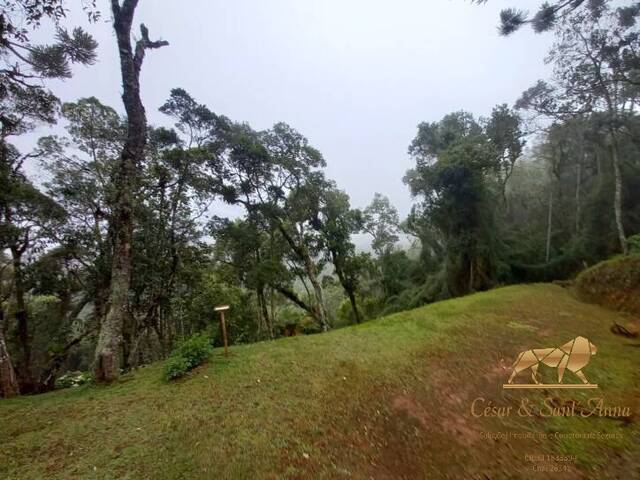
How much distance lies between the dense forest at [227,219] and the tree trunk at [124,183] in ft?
0.09

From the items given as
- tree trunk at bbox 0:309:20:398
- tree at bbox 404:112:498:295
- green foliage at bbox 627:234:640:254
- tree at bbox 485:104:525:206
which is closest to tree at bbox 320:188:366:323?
tree at bbox 404:112:498:295

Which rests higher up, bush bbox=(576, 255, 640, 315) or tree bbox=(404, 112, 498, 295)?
tree bbox=(404, 112, 498, 295)

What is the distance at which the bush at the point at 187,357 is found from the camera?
4.91 meters

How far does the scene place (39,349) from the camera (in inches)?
444

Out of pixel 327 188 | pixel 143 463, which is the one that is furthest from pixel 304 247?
pixel 143 463

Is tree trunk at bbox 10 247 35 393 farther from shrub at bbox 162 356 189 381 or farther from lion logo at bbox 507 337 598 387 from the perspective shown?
lion logo at bbox 507 337 598 387

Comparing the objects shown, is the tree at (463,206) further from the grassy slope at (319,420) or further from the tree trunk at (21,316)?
the tree trunk at (21,316)

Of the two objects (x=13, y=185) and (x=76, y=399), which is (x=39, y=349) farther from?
(x=76, y=399)

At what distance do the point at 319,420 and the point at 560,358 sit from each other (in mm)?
4657

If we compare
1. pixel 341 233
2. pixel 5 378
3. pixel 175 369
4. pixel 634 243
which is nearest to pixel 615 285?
pixel 634 243

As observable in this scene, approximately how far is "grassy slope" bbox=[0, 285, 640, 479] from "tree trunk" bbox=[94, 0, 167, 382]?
27.8 inches

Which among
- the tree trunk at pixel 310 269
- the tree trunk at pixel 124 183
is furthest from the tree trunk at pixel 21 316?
the tree trunk at pixel 310 269

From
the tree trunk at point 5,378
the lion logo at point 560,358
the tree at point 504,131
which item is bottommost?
the lion logo at point 560,358

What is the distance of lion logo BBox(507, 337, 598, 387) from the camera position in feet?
15.6
